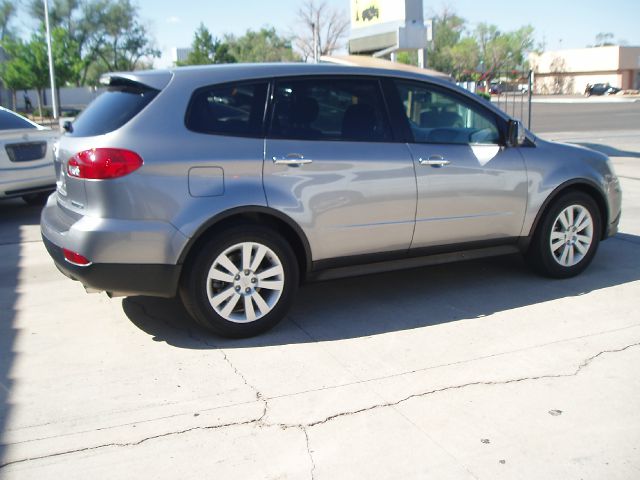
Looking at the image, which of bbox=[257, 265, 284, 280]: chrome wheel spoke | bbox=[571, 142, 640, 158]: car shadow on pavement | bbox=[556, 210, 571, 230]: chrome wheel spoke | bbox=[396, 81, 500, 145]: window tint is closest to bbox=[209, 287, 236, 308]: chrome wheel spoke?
bbox=[257, 265, 284, 280]: chrome wheel spoke

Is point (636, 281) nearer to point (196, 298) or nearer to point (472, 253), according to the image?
point (472, 253)

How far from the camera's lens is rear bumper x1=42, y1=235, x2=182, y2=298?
14.3 feet

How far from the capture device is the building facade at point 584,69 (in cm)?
8169

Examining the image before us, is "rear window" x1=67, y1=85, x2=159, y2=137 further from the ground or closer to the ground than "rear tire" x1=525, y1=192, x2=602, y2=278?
further from the ground

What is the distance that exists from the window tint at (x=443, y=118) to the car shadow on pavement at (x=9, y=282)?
3210mm

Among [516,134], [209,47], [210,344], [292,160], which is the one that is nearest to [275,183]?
[292,160]

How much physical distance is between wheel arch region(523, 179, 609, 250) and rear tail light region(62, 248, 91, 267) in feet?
11.5

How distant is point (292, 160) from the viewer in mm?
4676

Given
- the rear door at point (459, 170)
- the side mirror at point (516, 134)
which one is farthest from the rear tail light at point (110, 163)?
the side mirror at point (516, 134)

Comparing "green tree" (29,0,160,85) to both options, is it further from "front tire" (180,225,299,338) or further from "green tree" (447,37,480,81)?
"front tire" (180,225,299,338)

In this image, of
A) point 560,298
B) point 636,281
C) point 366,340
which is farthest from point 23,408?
point 636,281

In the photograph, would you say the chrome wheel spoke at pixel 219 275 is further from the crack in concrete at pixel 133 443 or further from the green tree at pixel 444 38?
the green tree at pixel 444 38

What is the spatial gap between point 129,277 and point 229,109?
1273mm

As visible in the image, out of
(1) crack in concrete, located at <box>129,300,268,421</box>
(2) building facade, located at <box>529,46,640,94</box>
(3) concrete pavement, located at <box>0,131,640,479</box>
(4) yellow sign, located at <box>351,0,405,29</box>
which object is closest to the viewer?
(3) concrete pavement, located at <box>0,131,640,479</box>
